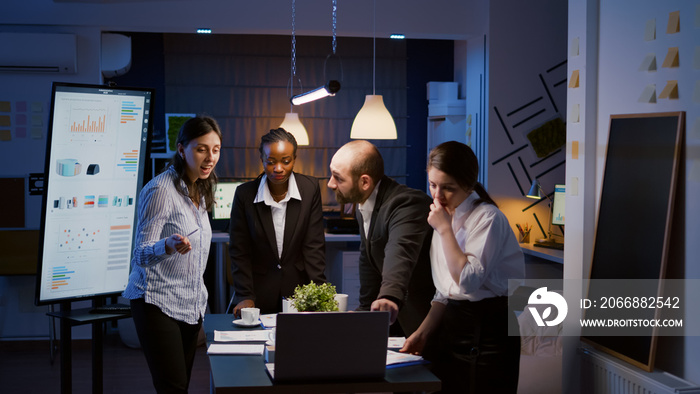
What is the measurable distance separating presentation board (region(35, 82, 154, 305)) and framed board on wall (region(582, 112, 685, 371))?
2.34 meters

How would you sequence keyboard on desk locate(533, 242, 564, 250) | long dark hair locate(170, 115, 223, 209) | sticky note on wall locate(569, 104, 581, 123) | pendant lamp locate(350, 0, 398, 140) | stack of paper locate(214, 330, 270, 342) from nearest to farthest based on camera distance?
stack of paper locate(214, 330, 270, 342), long dark hair locate(170, 115, 223, 209), sticky note on wall locate(569, 104, 581, 123), pendant lamp locate(350, 0, 398, 140), keyboard on desk locate(533, 242, 564, 250)

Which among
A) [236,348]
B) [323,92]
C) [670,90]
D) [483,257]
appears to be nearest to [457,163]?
[483,257]

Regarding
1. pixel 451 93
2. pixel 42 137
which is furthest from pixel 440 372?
pixel 451 93

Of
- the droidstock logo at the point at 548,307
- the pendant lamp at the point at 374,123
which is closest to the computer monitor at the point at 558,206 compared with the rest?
the pendant lamp at the point at 374,123

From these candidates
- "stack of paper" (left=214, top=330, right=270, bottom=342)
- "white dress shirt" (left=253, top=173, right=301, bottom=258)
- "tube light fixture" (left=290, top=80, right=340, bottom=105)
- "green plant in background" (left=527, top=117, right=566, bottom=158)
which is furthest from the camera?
"green plant in background" (left=527, top=117, right=566, bottom=158)

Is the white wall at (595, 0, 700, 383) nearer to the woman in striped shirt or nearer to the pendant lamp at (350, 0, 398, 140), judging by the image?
the woman in striped shirt

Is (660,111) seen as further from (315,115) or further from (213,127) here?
(315,115)

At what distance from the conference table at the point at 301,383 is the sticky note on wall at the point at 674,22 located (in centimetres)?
168

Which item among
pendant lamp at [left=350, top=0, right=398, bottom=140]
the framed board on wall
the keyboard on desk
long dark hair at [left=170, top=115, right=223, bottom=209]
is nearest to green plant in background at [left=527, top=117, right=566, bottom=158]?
the keyboard on desk

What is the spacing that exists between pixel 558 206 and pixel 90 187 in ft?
13.0

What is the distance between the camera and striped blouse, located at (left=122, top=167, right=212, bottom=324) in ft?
8.56

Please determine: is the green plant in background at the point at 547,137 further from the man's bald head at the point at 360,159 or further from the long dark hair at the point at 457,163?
the long dark hair at the point at 457,163

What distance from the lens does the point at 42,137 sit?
5746 mm

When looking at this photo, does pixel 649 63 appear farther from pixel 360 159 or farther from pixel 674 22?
pixel 360 159
